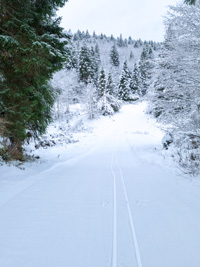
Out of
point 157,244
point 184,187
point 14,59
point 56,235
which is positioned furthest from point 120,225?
point 14,59

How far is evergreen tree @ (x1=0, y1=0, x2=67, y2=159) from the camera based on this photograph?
17.4 feet

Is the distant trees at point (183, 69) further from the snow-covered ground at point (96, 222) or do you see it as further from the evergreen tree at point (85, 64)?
the evergreen tree at point (85, 64)

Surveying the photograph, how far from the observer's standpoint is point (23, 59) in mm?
5242

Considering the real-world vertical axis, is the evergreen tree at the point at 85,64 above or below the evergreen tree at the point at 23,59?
above

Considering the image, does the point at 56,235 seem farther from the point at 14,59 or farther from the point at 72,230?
the point at 14,59

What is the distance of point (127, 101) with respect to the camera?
47875mm

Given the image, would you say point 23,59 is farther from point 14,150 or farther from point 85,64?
point 85,64

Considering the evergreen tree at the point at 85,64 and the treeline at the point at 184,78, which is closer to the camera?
the treeline at the point at 184,78

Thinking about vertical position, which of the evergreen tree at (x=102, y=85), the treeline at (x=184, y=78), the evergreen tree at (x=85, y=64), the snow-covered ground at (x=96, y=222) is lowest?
the snow-covered ground at (x=96, y=222)

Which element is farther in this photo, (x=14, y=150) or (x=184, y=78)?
(x=184, y=78)

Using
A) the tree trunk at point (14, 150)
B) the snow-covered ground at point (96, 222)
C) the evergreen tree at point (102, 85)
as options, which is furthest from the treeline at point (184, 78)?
the evergreen tree at point (102, 85)

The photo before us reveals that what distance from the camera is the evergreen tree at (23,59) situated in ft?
17.4

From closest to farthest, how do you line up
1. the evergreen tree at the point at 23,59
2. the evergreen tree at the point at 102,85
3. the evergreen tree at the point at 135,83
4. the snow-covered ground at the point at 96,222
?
the snow-covered ground at the point at 96,222, the evergreen tree at the point at 23,59, the evergreen tree at the point at 102,85, the evergreen tree at the point at 135,83

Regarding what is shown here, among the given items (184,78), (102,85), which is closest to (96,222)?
(184,78)
